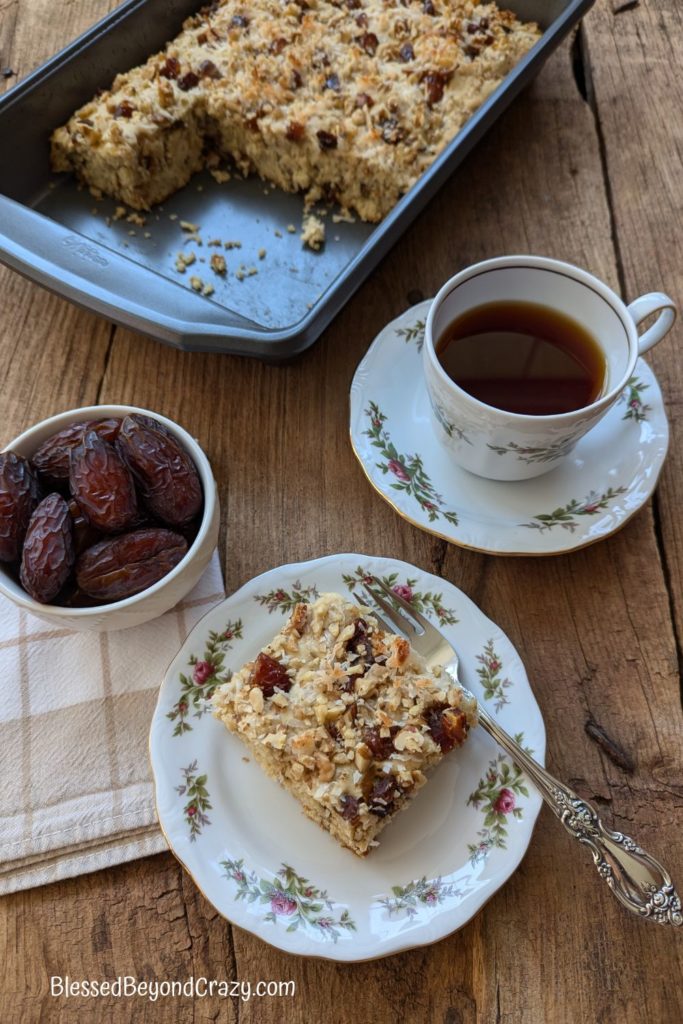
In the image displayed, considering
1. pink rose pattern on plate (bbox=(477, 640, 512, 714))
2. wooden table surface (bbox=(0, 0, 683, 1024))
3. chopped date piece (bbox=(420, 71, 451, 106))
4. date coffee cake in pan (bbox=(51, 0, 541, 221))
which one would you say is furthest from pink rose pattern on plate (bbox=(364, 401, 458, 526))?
chopped date piece (bbox=(420, 71, 451, 106))

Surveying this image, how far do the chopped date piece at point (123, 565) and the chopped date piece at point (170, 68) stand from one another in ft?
4.33

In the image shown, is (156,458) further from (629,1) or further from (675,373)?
(629,1)

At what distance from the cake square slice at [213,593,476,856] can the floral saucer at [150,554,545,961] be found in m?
0.05

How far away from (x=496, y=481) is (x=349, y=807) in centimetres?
67

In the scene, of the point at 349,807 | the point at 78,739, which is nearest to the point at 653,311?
the point at 349,807

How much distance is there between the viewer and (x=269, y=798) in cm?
126

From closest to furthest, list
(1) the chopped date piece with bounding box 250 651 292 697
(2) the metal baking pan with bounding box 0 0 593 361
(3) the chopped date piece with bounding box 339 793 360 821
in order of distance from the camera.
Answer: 1. (3) the chopped date piece with bounding box 339 793 360 821
2. (1) the chopped date piece with bounding box 250 651 292 697
3. (2) the metal baking pan with bounding box 0 0 593 361

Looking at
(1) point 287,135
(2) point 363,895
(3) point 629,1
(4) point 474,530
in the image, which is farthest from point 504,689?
(3) point 629,1

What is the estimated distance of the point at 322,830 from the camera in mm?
1237

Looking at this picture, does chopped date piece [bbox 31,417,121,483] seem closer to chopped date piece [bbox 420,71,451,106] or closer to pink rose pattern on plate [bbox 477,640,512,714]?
pink rose pattern on plate [bbox 477,640,512,714]

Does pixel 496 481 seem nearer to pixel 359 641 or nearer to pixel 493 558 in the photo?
pixel 493 558

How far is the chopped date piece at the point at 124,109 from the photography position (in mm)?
1955

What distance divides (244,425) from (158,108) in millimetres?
905

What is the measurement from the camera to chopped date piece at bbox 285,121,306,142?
1914mm
